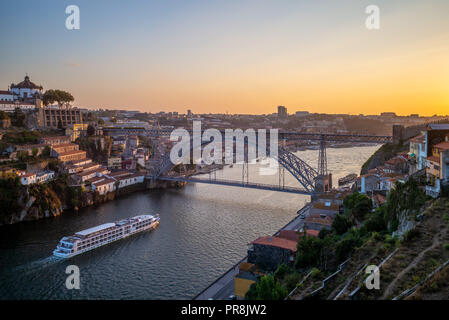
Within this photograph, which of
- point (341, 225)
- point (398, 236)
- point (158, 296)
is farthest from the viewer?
point (341, 225)

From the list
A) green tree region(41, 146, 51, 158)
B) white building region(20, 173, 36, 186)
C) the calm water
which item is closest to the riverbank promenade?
the calm water

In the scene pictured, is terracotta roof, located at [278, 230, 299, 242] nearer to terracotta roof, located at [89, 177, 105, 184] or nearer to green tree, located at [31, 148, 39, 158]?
terracotta roof, located at [89, 177, 105, 184]

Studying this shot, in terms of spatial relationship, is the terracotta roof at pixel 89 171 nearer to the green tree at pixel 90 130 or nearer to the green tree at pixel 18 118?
the green tree at pixel 90 130

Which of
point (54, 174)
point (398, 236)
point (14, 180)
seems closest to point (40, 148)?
point (54, 174)
